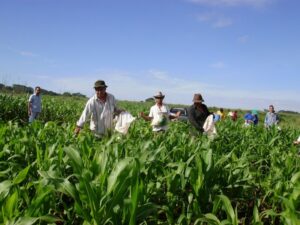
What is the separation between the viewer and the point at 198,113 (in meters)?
7.57

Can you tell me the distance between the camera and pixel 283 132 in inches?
400

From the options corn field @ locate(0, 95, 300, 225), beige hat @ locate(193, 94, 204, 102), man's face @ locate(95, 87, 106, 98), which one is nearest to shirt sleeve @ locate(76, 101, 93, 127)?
man's face @ locate(95, 87, 106, 98)

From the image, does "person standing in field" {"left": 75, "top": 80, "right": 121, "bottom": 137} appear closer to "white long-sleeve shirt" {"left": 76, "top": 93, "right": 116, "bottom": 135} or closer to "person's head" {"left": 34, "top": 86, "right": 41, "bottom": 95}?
"white long-sleeve shirt" {"left": 76, "top": 93, "right": 116, "bottom": 135}

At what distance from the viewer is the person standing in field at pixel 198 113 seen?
7492 millimetres

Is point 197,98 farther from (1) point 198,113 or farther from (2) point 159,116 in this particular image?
(2) point 159,116

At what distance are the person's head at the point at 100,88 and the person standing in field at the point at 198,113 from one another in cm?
224

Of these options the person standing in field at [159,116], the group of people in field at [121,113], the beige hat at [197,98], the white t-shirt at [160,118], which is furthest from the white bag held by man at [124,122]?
the beige hat at [197,98]

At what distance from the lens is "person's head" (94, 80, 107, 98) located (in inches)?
226

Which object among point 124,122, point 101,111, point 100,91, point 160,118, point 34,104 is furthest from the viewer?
point 34,104

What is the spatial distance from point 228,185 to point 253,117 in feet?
45.6

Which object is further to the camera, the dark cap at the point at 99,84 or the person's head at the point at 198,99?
the person's head at the point at 198,99

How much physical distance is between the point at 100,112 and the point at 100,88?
0.40 m

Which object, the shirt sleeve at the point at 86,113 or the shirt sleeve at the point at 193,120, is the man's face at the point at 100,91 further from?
the shirt sleeve at the point at 193,120

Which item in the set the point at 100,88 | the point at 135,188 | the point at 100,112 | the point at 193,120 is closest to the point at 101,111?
the point at 100,112
